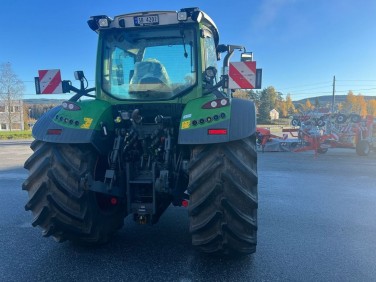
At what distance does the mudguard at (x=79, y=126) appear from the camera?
114 inches

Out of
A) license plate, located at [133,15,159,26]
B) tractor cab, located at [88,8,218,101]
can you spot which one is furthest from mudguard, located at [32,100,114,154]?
license plate, located at [133,15,159,26]

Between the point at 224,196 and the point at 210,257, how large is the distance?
0.82 meters

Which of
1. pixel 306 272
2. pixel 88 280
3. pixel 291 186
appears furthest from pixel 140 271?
pixel 291 186

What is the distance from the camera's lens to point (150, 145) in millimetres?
3150

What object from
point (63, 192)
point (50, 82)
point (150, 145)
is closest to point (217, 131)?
point (150, 145)

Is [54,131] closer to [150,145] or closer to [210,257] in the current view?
[150,145]

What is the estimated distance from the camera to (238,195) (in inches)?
103

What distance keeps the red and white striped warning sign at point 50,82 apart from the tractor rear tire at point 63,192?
4.24 feet

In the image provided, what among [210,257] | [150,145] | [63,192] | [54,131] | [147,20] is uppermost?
[147,20]

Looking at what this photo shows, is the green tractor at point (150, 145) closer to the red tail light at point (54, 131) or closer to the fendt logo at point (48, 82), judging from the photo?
the red tail light at point (54, 131)

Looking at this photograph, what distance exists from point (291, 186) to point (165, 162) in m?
4.39

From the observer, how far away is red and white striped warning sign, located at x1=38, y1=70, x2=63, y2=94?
13.4 feet

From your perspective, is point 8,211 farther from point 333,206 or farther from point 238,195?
point 333,206

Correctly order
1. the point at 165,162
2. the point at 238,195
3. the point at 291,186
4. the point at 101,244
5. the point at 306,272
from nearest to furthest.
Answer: the point at 238,195
the point at 306,272
the point at 165,162
the point at 101,244
the point at 291,186
